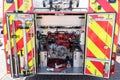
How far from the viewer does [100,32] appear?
4.14 metres

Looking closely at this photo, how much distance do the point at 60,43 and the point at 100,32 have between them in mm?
1436

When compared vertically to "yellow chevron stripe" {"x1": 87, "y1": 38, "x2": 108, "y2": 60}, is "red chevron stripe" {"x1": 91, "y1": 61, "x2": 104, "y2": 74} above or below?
below

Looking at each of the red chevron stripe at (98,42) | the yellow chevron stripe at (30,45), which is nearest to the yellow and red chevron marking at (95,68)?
the red chevron stripe at (98,42)

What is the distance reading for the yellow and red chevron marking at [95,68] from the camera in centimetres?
434

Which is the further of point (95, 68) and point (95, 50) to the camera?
point (95, 68)

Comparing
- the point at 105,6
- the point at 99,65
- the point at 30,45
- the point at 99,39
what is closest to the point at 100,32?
the point at 99,39

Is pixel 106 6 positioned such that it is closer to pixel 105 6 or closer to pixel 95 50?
pixel 105 6

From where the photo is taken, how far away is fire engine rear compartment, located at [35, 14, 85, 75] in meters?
4.76

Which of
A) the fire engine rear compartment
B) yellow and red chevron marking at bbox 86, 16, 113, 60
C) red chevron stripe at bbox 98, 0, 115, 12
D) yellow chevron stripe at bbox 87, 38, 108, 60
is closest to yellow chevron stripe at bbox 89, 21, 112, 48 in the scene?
yellow and red chevron marking at bbox 86, 16, 113, 60

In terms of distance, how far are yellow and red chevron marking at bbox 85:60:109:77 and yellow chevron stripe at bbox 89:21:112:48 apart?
444 millimetres

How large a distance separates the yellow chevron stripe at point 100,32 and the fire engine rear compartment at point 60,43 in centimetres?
56

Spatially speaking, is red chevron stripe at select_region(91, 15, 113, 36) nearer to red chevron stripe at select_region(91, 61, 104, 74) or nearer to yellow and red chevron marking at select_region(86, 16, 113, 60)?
yellow and red chevron marking at select_region(86, 16, 113, 60)

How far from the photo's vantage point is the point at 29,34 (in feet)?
13.8

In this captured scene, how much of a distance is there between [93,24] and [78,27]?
3.06 feet
